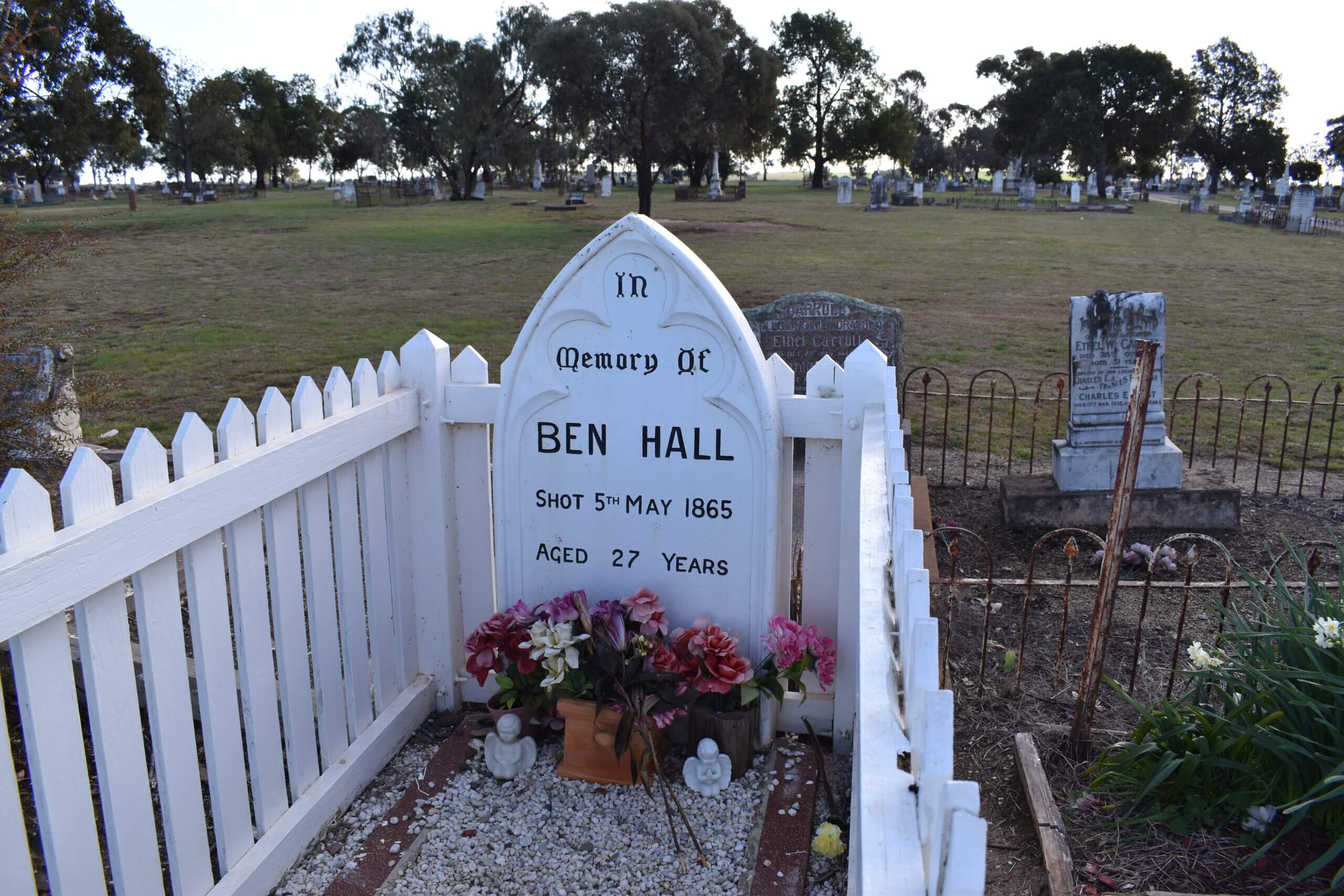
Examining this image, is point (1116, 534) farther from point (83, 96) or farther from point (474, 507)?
point (83, 96)

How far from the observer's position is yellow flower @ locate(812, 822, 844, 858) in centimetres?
285

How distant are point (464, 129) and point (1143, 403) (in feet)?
165

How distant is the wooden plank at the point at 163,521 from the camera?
6.51ft

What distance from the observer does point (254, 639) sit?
2.76m

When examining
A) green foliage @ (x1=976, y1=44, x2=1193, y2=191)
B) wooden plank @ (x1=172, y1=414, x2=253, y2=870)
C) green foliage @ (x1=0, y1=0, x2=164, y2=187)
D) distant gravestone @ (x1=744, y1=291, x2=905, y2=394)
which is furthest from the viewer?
green foliage @ (x1=976, y1=44, x2=1193, y2=191)

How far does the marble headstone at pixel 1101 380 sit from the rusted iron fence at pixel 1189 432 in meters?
0.21

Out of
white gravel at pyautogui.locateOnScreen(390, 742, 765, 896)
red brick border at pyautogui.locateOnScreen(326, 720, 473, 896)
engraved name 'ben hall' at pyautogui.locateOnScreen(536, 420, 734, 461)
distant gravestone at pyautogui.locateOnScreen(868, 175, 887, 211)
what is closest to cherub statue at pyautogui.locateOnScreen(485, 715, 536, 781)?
white gravel at pyautogui.locateOnScreen(390, 742, 765, 896)

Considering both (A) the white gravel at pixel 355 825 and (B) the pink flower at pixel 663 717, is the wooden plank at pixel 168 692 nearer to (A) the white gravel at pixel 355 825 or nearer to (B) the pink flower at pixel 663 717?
(A) the white gravel at pixel 355 825

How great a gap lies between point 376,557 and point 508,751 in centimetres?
77

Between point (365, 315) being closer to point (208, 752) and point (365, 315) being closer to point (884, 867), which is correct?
point (208, 752)

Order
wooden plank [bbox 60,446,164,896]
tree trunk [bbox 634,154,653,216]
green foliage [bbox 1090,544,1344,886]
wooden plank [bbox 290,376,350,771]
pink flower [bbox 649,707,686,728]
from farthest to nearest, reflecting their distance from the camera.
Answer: tree trunk [bbox 634,154,653,216] < pink flower [bbox 649,707,686,728] < wooden plank [bbox 290,376,350,771] < green foliage [bbox 1090,544,1344,886] < wooden plank [bbox 60,446,164,896]

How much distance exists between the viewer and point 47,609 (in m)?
2.02

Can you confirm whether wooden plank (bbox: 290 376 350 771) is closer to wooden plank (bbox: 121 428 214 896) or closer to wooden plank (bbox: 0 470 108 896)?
wooden plank (bbox: 121 428 214 896)

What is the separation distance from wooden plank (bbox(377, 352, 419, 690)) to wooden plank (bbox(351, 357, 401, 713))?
16 millimetres
